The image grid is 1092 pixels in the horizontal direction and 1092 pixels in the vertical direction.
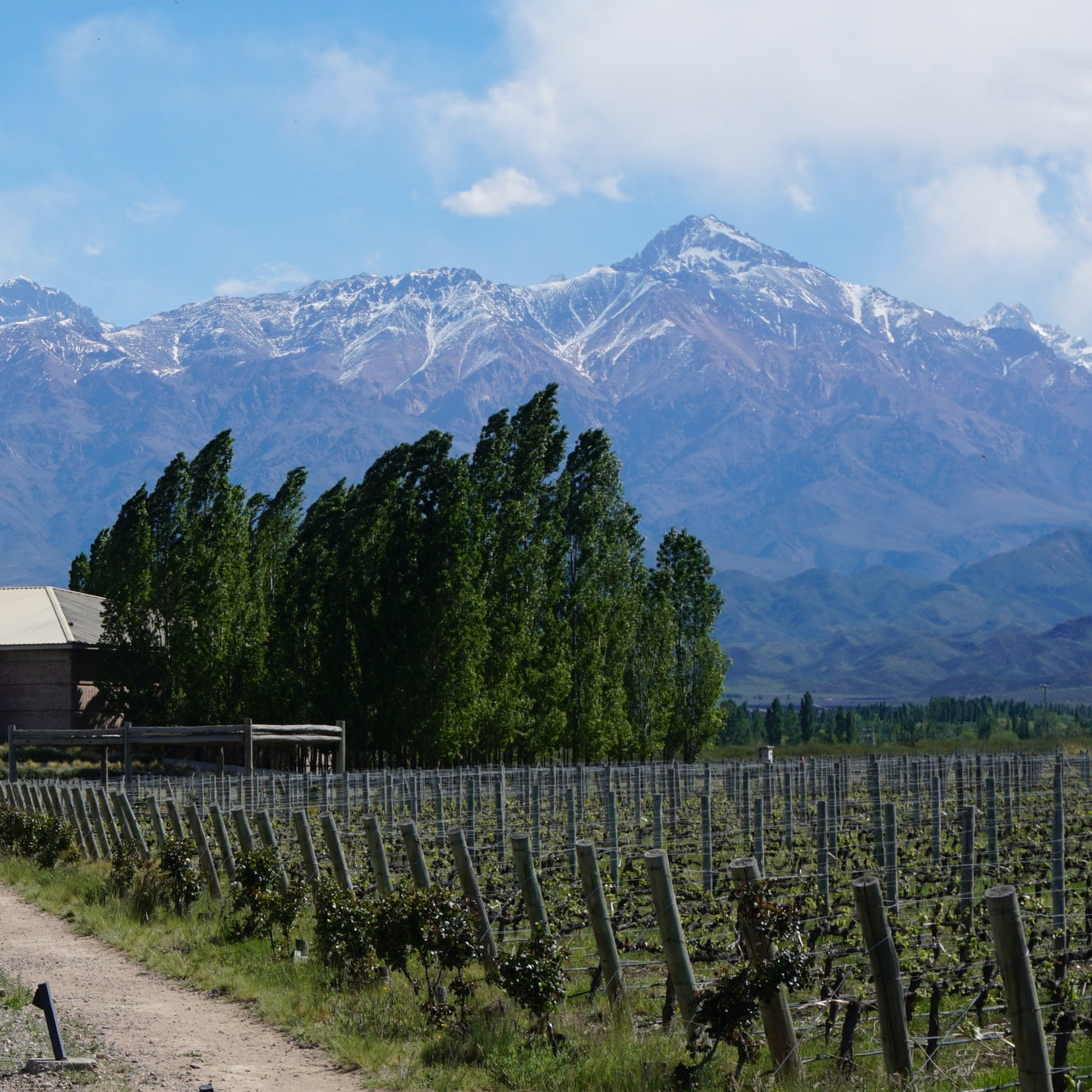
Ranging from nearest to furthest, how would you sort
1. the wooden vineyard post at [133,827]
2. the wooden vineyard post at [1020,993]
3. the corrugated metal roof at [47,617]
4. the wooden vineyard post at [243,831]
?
the wooden vineyard post at [1020,993]
the wooden vineyard post at [243,831]
the wooden vineyard post at [133,827]
the corrugated metal roof at [47,617]

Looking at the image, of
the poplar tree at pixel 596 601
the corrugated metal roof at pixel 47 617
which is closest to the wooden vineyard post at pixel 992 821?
the poplar tree at pixel 596 601

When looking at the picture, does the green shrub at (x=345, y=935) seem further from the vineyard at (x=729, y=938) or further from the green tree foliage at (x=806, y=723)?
the green tree foliage at (x=806, y=723)

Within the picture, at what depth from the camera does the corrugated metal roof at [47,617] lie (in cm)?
5431

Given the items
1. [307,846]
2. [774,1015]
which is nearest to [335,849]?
[307,846]

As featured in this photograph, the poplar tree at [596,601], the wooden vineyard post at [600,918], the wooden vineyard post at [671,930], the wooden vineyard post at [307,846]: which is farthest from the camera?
the poplar tree at [596,601]

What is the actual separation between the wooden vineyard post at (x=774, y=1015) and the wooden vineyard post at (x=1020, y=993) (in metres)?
1.62

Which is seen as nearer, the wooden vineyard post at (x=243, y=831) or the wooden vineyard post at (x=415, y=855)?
the wooden vineyard post at (x=415, y=855)

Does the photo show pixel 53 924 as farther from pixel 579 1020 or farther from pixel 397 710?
pixel 397 710

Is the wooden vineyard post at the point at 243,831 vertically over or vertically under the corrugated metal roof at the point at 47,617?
under

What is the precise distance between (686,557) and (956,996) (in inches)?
2206

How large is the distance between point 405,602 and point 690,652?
870 inches

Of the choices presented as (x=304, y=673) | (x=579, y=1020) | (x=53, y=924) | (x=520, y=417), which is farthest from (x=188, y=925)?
(x=520, y=417)

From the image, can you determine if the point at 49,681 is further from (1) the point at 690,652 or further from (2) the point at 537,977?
(2) the point at 537,977

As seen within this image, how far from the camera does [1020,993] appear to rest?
670 cm
